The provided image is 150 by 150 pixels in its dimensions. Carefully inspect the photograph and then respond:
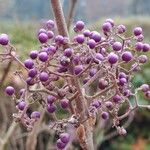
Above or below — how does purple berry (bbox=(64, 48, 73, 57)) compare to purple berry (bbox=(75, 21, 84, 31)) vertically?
below

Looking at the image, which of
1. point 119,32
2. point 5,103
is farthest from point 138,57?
point 5,103

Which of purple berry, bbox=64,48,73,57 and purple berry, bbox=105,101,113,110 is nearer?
purple berry, bbox=64,48,73,57

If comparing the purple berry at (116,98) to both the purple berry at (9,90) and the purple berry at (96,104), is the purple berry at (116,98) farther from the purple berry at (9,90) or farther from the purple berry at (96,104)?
the purple berry at (9,90)

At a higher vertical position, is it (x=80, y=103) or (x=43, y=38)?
(x=43, y=38)

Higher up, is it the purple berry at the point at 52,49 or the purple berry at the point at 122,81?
the purple berry at the point at 52,49

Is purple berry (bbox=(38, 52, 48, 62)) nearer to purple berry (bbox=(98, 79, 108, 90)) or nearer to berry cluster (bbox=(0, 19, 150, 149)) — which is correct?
berry cluster (bbox=(0, 19, 150, 149))

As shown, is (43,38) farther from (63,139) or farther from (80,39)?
(63,139)

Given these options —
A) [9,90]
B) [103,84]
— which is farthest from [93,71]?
[9,90]

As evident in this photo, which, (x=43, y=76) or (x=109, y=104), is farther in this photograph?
(x=109, y=104)

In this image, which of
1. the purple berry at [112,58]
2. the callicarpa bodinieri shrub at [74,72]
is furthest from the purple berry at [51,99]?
the purple berry at [112,58]

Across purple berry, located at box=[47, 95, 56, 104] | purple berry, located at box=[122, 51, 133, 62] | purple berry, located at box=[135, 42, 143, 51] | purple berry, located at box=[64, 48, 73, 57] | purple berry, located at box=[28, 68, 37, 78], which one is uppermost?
purple berry, located at box=[64, 48, 73, 57]

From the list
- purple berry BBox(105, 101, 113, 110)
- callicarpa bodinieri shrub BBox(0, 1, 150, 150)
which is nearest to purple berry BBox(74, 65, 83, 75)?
callicarpa bodinieri shrub BBox(0, 1, 150, 150)
